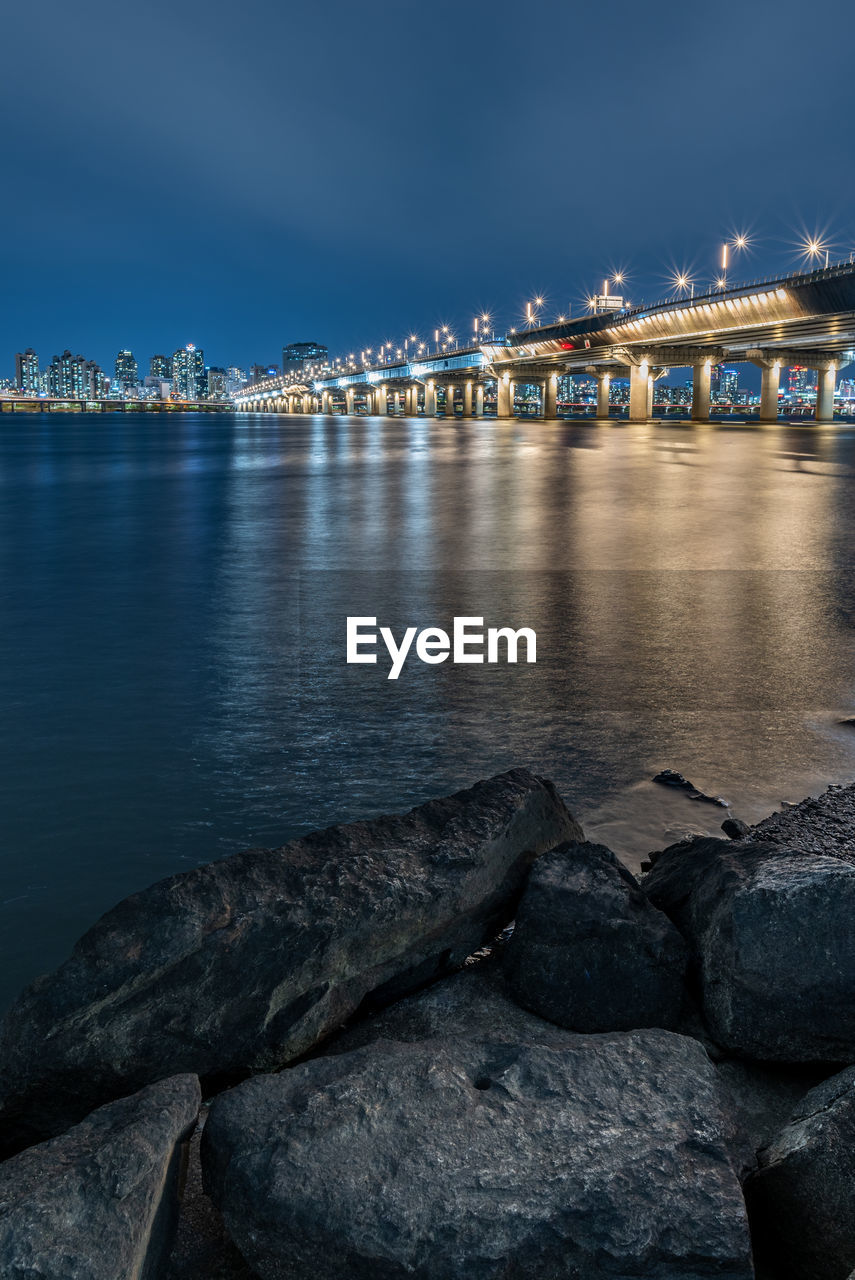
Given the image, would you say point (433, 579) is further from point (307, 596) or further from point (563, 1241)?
point (563, 1241)

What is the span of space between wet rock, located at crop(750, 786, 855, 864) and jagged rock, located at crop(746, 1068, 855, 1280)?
7.27 feet

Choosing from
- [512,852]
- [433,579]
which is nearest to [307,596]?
[433,579]

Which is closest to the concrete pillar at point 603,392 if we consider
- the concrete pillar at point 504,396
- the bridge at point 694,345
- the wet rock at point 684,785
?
the bridge at point 694,345


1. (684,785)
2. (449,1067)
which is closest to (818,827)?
(684,785)

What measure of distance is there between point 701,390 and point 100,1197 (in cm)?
11797

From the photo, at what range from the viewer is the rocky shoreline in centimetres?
263

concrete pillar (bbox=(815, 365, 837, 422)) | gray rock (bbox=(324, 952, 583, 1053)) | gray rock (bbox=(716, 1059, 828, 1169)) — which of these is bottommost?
gray rock (bbox=(716, 1059, 828, 1169))

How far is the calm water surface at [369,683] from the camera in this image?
5.93 meters

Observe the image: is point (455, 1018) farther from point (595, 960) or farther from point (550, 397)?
point (550, 397)

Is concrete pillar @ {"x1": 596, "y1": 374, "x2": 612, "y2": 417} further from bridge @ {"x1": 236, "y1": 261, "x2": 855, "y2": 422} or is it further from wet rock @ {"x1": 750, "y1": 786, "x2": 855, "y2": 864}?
wet rock @ {"x1": 750, "y1": 786, "x2": 855, "y2": 864}

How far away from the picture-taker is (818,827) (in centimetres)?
550

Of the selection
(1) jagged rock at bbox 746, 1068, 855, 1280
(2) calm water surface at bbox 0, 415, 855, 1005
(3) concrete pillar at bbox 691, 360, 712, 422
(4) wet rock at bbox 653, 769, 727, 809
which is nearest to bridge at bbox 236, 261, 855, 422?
(3) concrete pillar at bbox 691, 360, 712, 422

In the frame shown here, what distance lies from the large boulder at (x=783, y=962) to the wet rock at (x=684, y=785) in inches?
85.7

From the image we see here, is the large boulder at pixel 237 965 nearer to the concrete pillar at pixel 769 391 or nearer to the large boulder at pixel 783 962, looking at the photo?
the large boulder at pixel 783 962
